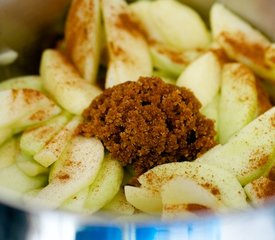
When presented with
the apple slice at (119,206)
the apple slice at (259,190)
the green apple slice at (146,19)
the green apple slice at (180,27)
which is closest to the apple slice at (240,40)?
the green apple slice at (180,27)

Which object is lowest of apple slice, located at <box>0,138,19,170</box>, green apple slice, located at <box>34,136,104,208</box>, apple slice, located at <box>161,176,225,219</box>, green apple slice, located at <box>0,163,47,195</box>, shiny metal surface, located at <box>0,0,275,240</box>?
green apple slice, located at <box>0,163,47,195</box>

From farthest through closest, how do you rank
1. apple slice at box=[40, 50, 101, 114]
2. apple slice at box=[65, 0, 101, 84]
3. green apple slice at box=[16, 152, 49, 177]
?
apple slice at box=[65, 0, 101, 84]
apple slice at box=[40, 50, 101, 114]
green apple slice at box=[16, 152, 49, 177]

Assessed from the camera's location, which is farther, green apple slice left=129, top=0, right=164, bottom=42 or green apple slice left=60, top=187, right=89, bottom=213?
green apple slice left=129, top=0, right=164, bottom=42

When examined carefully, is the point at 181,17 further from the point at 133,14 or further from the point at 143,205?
the point at 143,205

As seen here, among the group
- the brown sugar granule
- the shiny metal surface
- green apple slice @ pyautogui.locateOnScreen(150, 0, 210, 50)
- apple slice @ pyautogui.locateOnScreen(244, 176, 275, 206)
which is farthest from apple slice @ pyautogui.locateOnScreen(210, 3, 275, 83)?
the shiny metal surface

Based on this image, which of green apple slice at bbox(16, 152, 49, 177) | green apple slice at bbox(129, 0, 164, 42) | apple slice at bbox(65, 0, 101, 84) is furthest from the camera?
green apple slice at bbox(129, 0, 164, 42)

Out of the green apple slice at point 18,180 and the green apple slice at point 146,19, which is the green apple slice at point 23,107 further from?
the green apple slice at point 146,19

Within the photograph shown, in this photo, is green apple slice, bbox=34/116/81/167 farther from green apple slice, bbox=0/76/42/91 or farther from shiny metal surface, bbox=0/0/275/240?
shiny metal surface, bbox=0/0/275/240
